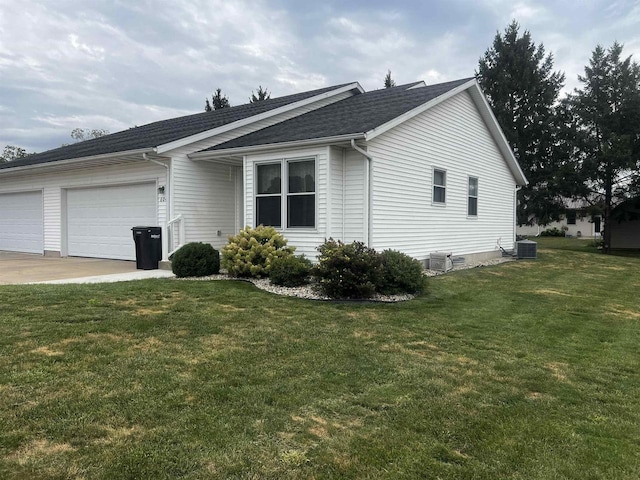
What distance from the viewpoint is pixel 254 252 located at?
952 cm

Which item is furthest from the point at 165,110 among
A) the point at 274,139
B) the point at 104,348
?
the point at 104,348

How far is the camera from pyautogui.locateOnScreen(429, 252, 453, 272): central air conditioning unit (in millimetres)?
11961

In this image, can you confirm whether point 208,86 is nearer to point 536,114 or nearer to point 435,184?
point 536,114

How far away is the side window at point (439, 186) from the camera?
1260 centimetres

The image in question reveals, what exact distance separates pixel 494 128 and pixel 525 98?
18.1 meters

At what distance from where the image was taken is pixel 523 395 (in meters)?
3.93

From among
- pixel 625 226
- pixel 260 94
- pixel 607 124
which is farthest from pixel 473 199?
pixel 260 94

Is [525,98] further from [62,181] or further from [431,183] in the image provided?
[62,181]

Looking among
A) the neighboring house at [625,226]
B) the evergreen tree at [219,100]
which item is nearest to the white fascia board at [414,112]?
the neighboring house at [625,226]

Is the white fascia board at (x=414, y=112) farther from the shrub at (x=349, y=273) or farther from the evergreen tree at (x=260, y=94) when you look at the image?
the evergreen tree at (x=260, y=94)

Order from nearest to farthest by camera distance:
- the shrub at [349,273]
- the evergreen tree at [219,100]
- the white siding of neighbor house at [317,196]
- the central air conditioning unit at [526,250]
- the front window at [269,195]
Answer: the shrub at [349,273]
the white siding of neighbor house at [317,196]
the front window at [269,195]
the central air conditioning unit at [526,250]
the evergreen tree at [219,100]

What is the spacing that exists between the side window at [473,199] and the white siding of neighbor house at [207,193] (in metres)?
6.48

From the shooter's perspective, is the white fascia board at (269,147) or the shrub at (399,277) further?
the white fascia board at (269,147)

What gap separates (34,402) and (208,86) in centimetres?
3448
